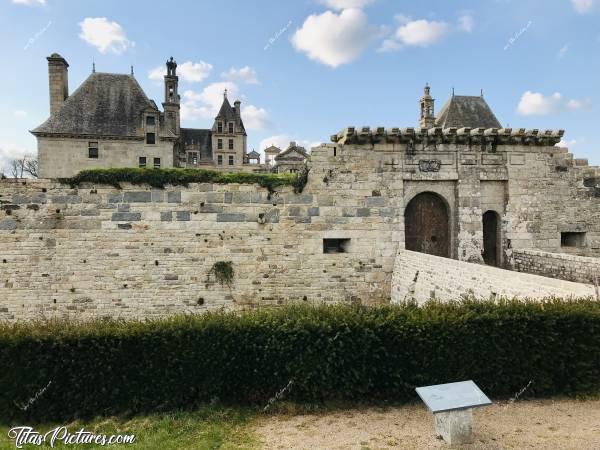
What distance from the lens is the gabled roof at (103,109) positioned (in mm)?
23047

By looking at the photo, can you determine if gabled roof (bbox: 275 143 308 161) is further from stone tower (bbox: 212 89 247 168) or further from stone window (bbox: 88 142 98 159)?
stone window (bbox: 88 142 98 159)

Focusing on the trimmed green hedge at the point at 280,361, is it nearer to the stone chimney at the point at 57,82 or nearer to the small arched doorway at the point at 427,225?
the small arched doorway at the point at 427,225

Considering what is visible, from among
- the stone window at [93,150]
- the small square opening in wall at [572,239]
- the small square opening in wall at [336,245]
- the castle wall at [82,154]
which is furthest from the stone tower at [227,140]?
the small square opening in wall at [572,239]

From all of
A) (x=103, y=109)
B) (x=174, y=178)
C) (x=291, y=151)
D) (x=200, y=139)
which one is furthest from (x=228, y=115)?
(x=174, y=178)

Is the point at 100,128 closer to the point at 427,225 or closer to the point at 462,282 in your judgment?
the point at 427,225

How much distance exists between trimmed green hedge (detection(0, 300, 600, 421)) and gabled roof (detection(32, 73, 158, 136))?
70.6 ft

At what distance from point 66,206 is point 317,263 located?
755 centimetres

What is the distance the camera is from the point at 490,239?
39.2ft

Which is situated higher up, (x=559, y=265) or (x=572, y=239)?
(x=572, y=239)

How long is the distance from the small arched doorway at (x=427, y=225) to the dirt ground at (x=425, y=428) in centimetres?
697

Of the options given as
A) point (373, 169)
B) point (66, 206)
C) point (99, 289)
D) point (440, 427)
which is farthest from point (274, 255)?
point (440, 427)

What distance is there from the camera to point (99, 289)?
1052 centimetres

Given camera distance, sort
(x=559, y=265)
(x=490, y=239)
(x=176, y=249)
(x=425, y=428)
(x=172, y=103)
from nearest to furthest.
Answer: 1. (x=425, y=428)
2. (x=559, y=265)
3. (x=176, y=249)
4. (x=490, y=239)
5. (x=172, y=103)

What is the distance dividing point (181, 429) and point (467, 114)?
23494mm
